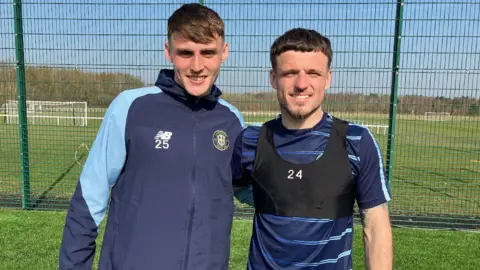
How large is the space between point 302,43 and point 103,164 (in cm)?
100

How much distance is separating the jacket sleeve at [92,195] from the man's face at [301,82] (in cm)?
72

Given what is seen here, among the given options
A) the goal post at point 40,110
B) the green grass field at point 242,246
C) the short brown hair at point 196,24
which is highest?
the short brown hair at point 196,24

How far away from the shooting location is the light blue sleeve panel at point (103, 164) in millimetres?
1836

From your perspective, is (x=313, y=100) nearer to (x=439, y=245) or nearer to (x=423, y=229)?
(x=439, y=245)

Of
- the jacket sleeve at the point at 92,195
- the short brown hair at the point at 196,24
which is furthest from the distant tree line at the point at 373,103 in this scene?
the jacket sleeve at the point at 92,195

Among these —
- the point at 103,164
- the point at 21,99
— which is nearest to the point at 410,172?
the point at 21,99

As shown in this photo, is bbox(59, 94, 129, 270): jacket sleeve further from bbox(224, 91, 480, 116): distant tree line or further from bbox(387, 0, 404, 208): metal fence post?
bbox(387, 0, 404, 208): metal fence post

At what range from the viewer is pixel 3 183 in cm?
835

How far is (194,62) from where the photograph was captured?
6.24ft

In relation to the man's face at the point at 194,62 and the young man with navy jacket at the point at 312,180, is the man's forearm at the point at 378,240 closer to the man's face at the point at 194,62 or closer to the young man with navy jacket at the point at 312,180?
the young man with navy jacket at the point at 312,180

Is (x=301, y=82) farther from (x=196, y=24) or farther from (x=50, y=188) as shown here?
(x=50, y=188)

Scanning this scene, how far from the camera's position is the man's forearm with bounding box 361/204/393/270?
5.73 feet

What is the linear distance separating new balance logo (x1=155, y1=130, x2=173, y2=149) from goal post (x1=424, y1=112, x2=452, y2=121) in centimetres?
512

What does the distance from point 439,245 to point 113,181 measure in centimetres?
449
